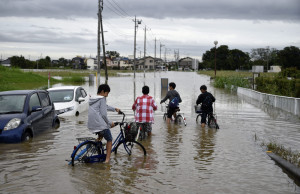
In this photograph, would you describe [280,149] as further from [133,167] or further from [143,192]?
[143,192]

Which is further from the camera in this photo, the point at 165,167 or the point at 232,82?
the point at 232,82

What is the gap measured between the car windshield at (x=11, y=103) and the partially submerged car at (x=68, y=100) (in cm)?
441

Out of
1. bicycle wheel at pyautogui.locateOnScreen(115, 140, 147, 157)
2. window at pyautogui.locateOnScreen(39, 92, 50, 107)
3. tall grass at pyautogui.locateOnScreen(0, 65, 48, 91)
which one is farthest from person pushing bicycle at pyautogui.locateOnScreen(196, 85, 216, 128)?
tall grass at pyautogui.locateOnScreen(0, 65, 48, 91)

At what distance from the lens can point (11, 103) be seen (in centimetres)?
1105

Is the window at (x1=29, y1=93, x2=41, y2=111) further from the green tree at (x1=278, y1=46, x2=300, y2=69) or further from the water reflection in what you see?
the green tree at (x1=278, y1=46, x2=300, y2=69)

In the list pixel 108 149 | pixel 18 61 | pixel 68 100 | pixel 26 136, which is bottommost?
pixel 26 136

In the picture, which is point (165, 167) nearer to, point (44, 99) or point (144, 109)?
point (144, 109)

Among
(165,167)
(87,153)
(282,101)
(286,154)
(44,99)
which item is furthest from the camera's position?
(282,101)

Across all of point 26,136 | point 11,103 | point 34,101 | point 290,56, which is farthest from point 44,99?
point 290,56

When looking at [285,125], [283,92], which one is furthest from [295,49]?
[285,125]

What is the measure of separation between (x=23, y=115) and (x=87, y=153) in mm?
3441

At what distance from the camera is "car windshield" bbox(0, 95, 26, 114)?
10770 mm

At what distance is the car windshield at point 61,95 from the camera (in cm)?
1669

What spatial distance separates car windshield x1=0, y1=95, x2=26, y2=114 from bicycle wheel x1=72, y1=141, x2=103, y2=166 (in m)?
3.67
